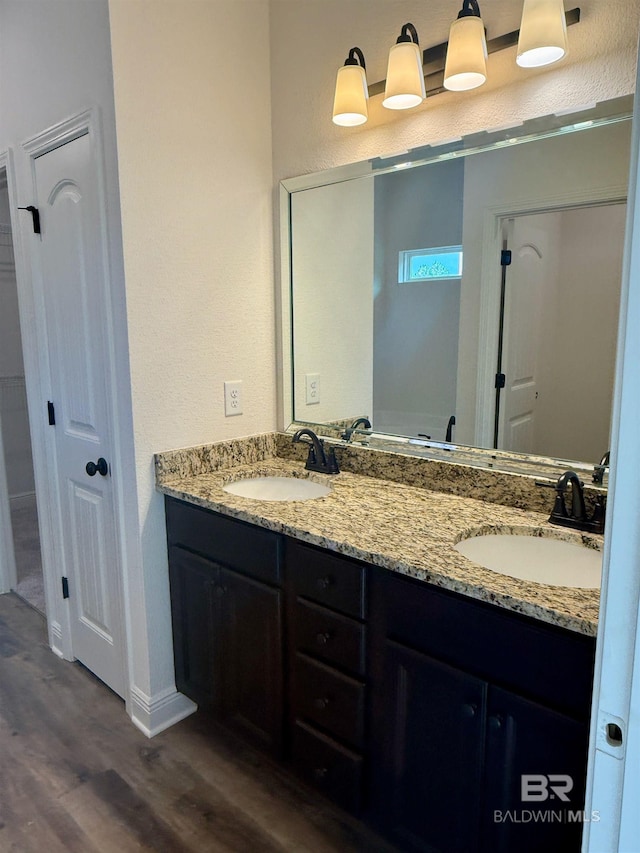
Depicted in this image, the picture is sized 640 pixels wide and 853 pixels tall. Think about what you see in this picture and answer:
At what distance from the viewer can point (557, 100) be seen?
1.46 m

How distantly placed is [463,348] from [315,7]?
1.28 metres

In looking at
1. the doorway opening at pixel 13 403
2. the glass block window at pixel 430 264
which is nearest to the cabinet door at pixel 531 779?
the glass block window at pixel 430 264

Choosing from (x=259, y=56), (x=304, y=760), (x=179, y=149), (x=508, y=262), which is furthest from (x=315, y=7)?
(x=304, y=760)

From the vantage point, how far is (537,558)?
1479 mm

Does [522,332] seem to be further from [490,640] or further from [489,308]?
[490,640]

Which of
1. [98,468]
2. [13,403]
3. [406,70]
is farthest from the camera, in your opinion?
[13,403]

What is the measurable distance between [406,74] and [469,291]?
2.08 ft

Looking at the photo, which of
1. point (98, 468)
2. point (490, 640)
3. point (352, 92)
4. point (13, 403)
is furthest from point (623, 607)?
point (13, 403)

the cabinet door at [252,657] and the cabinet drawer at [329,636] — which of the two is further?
the cabinet door at [252,657]

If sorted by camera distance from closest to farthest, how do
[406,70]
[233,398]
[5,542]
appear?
[406,70] → [233,398] → [5,542]

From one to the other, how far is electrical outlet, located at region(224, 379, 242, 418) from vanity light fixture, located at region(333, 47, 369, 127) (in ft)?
3.21

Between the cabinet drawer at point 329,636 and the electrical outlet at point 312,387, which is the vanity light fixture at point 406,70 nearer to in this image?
the electrical outlet at point 312,387

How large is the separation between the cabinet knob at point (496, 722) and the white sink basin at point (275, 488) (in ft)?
3.23

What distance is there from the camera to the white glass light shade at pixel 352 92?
1.76 m
